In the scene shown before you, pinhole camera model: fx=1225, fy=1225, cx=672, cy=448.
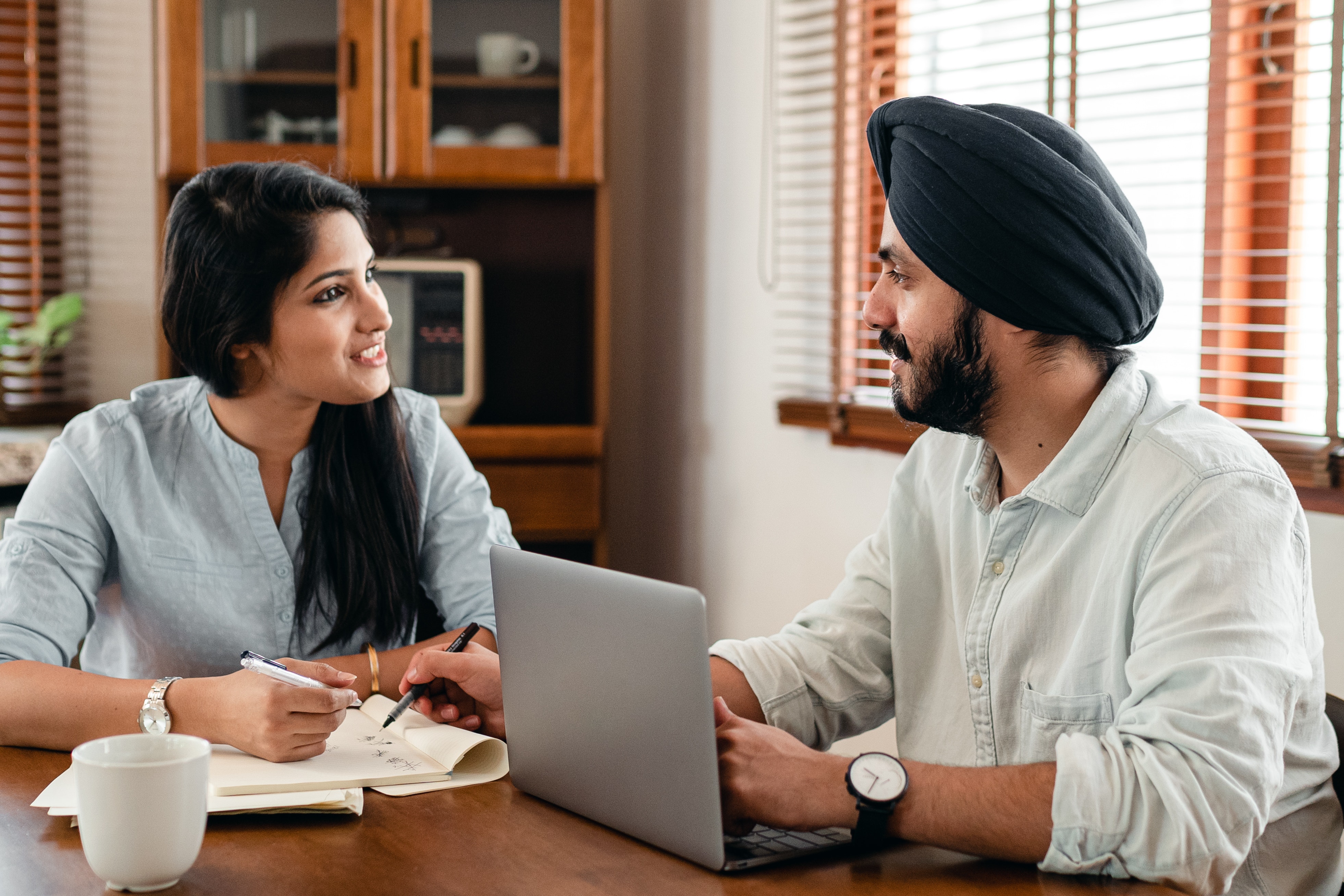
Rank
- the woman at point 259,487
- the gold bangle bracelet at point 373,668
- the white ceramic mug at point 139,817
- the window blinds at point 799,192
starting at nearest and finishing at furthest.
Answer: the white ceramic mug at point 139,817 → the gold bangle bracelet at point 373,668 → the woman at point 259,487 → the window blinds at point 799,192

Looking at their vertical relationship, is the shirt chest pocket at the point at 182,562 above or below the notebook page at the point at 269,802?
above

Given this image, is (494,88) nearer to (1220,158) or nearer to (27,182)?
(27,182)

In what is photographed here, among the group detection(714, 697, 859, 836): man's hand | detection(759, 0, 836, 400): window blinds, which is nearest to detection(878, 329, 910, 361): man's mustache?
detection(714, 697, 859, 836): man's hand

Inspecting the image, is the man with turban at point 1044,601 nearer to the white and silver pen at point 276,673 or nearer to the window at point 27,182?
the white and silver pen at point 276,673

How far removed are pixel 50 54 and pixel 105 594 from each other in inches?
83.6

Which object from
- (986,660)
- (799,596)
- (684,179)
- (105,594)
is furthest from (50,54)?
(986,660)

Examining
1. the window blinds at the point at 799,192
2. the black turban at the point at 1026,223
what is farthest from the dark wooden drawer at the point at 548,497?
the black turban at the point at 1026,223

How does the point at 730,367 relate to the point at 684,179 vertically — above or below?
below

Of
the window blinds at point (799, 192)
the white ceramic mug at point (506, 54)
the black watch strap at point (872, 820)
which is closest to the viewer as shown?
the black watch strap at point (872, 820)

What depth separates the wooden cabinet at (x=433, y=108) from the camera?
2.78 m

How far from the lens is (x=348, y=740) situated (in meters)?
1.21

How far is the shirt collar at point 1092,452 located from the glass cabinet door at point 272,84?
1998 mm

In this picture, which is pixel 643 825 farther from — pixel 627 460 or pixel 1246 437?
pixel 627 460

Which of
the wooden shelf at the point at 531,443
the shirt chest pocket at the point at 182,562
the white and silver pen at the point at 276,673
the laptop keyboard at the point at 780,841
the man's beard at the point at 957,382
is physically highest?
the man's beard at the point at 957,382
